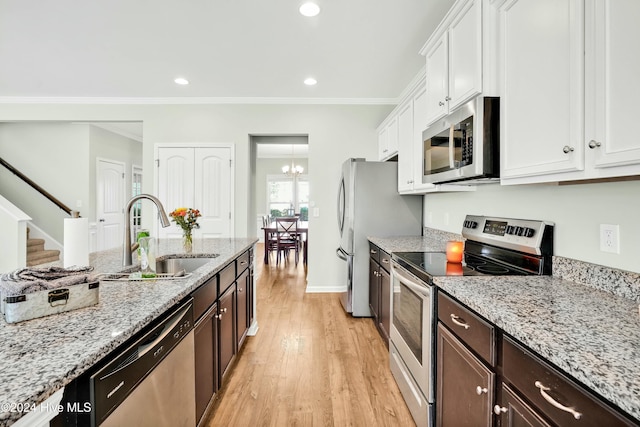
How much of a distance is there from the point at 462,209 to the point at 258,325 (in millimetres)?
2169

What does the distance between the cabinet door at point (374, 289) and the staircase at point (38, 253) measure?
16.0 ft

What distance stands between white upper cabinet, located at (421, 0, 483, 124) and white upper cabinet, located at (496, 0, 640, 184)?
135 mm

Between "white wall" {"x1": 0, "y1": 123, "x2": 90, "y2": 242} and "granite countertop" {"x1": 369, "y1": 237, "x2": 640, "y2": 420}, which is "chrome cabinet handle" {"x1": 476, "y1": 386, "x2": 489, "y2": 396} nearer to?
"granite countertop" {"x1": 369, "y1": 237, "x2": 640, "y2": 420}

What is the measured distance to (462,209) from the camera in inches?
100

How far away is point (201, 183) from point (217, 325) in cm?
283

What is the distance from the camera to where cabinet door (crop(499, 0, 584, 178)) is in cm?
108

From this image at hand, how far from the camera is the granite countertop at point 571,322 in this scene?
2.16ft

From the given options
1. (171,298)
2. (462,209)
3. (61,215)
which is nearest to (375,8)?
(462,209)

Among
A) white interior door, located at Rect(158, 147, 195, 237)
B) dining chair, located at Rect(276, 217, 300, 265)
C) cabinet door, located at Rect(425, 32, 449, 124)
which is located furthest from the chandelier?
cabinet door, located at Rect(425, 32, 449, 124)

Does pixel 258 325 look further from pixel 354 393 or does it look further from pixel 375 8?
pixel 375 8

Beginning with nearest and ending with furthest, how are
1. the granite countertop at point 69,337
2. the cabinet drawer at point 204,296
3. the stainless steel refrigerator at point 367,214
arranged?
the granite countertop at point 69,337 → the cabinet drawer at point 204,296 → the stainless steel refrigerator at point 367,214

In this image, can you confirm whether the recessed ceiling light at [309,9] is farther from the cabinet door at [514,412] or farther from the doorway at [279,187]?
the doorway at [279,187]

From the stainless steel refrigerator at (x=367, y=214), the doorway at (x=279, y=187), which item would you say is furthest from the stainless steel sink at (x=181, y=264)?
the doorway at (x=279, y=187)

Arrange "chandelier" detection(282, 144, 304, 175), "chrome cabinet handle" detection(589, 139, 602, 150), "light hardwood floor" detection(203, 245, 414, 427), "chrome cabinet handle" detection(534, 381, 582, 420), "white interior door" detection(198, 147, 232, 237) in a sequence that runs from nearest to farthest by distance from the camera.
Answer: "chrome cabinet handle" detection(534, 381, 582, 420) → "chrome cabinet handle" detection(589, 139, 602, 150) → "light hardwood floor" detection(203, 245, 414, 427) → "white interior door" detection(198, 147, 232, 237) → "chandelier" detection(282, 144, 304, 175)
